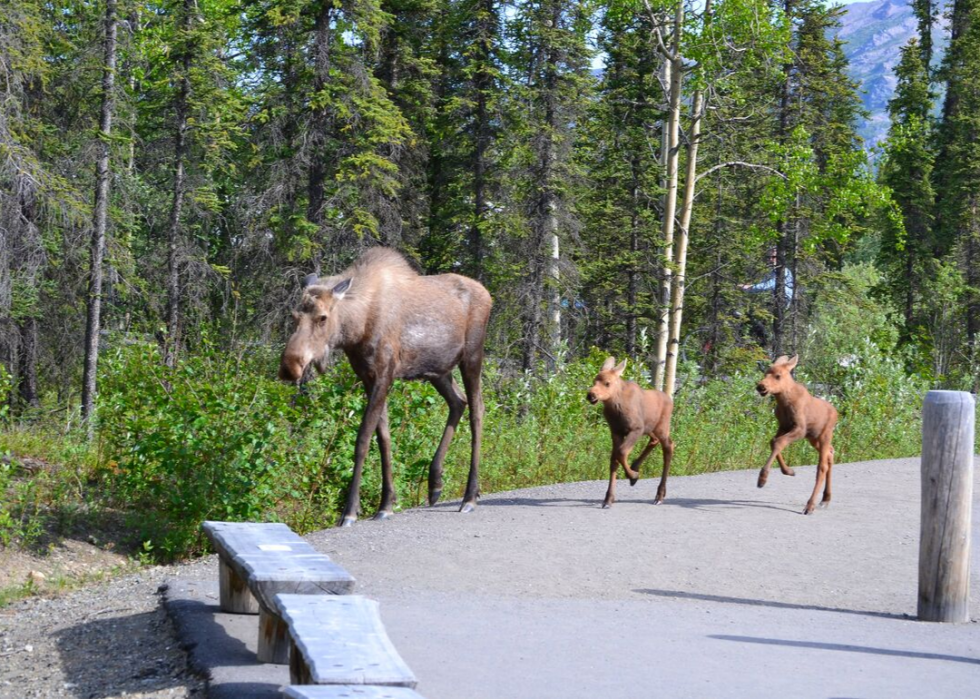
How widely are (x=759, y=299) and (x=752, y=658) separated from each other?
34.4 meters

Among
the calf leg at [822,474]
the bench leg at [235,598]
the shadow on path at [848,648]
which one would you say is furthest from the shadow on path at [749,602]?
the calf leg at [822,474]

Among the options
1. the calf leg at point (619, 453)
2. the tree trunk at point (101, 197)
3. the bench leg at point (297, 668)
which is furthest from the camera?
the tree trunk at point (101, 197)

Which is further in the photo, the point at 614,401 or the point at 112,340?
the point at 112,340

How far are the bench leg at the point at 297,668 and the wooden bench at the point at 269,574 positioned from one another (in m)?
0.48

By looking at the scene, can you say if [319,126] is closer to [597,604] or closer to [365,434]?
[365,434]

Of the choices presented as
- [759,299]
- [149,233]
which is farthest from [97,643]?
[759,299]

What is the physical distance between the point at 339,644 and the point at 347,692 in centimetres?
56

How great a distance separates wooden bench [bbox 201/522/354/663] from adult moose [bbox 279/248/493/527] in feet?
7.68

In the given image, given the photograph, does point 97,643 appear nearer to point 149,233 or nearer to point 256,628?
point 256,628

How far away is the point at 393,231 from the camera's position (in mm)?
26188

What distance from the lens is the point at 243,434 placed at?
10750 millimetres

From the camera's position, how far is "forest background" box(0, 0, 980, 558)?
39.6ft

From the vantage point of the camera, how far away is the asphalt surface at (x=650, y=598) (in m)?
6.44

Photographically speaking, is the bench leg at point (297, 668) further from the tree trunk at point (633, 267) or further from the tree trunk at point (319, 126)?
the tree trunk at point (633, 267)
